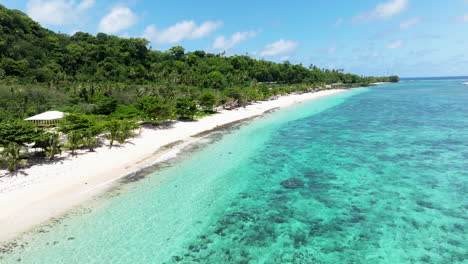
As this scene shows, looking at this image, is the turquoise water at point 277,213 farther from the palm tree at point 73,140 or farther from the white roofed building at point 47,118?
the white roofed building at point 47,118

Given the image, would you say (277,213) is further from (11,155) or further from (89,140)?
(11,155)

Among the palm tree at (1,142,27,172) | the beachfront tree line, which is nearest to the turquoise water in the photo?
the beachfront tree line

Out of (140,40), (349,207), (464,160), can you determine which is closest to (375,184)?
(349,207)

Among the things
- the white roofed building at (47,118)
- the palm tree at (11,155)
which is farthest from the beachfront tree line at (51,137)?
the white roofed building at (47,118)

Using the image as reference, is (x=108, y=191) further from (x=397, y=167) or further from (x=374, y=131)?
(x=374, y=131)

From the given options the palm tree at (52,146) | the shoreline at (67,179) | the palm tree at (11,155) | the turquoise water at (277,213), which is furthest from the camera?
the palm tree at (52,146)

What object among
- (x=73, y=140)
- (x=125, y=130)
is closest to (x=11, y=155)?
(x=73, y=140)
